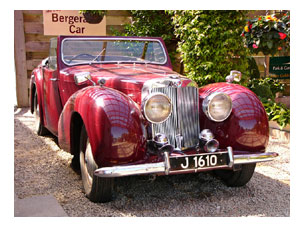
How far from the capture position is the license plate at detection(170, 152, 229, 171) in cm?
241

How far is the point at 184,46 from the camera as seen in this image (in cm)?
560

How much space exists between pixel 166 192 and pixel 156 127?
665 millimetres

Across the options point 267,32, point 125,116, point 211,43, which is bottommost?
point 125,116

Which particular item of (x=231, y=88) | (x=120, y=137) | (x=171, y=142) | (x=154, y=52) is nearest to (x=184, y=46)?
(x=154, y=52)

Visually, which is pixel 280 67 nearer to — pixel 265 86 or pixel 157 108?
pixel 265 86

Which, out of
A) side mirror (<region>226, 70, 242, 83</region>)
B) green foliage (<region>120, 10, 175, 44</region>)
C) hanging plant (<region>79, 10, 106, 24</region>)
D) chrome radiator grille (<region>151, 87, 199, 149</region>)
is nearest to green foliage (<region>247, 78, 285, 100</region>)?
green foliage (<region>120, 10, 175, 44</region>)

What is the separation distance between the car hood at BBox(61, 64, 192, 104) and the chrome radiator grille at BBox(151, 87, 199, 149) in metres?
0.08

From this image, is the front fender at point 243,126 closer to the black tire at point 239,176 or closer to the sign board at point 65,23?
the black tire at point 239,176

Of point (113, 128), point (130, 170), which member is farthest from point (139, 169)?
point (113, 128)

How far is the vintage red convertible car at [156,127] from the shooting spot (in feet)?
7.84

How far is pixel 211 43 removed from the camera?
5406mm

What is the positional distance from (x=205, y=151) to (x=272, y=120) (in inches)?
116

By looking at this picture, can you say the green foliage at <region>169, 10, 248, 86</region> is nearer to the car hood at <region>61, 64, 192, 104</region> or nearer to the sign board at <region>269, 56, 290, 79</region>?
the sign board at <region>269, 56, 290, 79</region>

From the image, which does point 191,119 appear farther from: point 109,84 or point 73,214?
point 73,214
